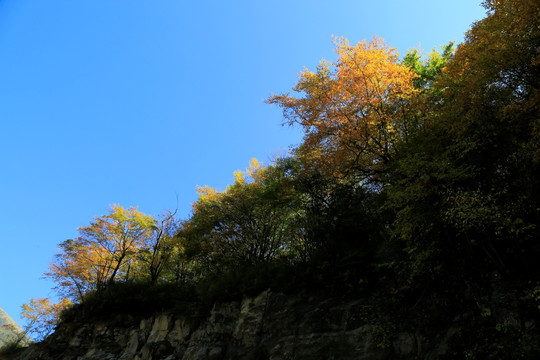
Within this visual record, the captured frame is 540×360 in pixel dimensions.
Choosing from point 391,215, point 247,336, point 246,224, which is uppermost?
point 246,224

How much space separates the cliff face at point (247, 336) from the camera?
8273 millimetres

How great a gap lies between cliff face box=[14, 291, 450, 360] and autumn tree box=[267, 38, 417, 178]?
5.63 m

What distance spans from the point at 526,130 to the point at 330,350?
7908 mm

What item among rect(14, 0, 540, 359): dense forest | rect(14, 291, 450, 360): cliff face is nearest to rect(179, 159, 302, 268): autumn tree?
rect(14, 0, 540, 359): dense forest

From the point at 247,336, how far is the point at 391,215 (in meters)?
7.01

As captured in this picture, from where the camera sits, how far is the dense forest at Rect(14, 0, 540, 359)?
6680mm

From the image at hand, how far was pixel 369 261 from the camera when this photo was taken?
9.92m

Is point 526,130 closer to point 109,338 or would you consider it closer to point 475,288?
point 475,288

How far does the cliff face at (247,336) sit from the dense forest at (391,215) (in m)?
0.51

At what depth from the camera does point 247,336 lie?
10953mm

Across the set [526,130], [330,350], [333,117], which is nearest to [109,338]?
[330,350]

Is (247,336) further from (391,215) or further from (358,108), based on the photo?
(358,108)

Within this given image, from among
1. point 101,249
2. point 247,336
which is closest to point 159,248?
point 101,249

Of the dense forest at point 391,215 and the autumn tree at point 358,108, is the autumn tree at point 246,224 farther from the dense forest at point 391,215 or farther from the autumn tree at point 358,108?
the autumn tree at point 358,108
